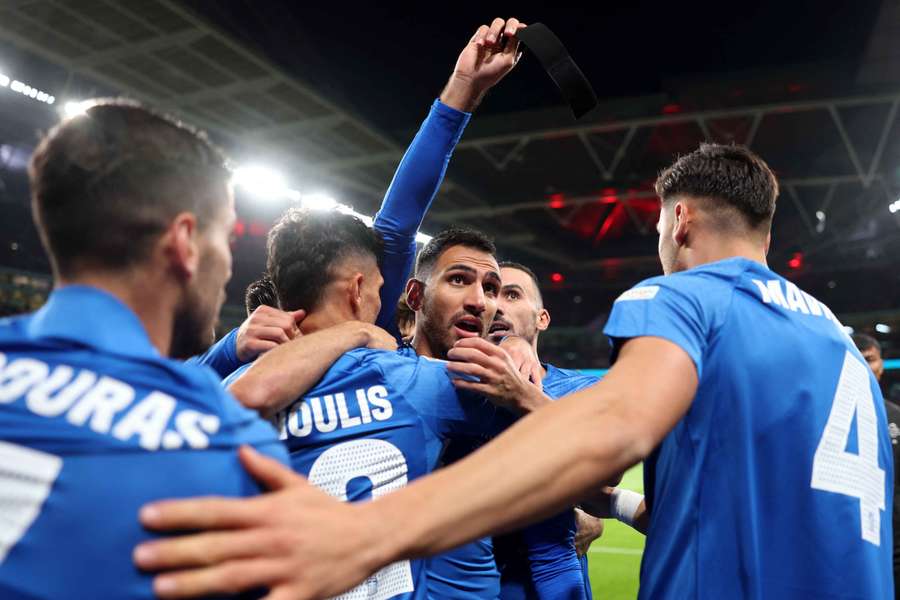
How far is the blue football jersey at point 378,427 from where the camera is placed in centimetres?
166

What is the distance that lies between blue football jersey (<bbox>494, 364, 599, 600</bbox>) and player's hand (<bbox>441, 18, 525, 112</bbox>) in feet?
3.71

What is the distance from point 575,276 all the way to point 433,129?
880 inches

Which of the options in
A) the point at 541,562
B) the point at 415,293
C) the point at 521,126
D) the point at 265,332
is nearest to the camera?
the point at 265,332

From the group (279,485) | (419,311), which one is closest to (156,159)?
(279,485)

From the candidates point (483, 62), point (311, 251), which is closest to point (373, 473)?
point (311, 251)

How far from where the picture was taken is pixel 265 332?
1.86 meters

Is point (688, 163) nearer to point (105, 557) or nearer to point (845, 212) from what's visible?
point (105, 557)

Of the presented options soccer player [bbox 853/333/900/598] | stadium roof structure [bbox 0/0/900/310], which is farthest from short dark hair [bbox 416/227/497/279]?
stadium roof structure [bbox 0/0/900/310]

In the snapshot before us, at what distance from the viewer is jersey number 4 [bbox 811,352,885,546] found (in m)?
1.38

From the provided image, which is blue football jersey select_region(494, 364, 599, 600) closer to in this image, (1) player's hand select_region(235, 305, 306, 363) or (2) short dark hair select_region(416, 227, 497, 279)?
(2) short dark hair select_region(416, 227, 497, 279)

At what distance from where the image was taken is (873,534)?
1.43 m

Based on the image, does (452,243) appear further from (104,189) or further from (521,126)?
(521,126)

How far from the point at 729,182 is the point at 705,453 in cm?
70

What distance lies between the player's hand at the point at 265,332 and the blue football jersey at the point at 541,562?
106 centimetres
